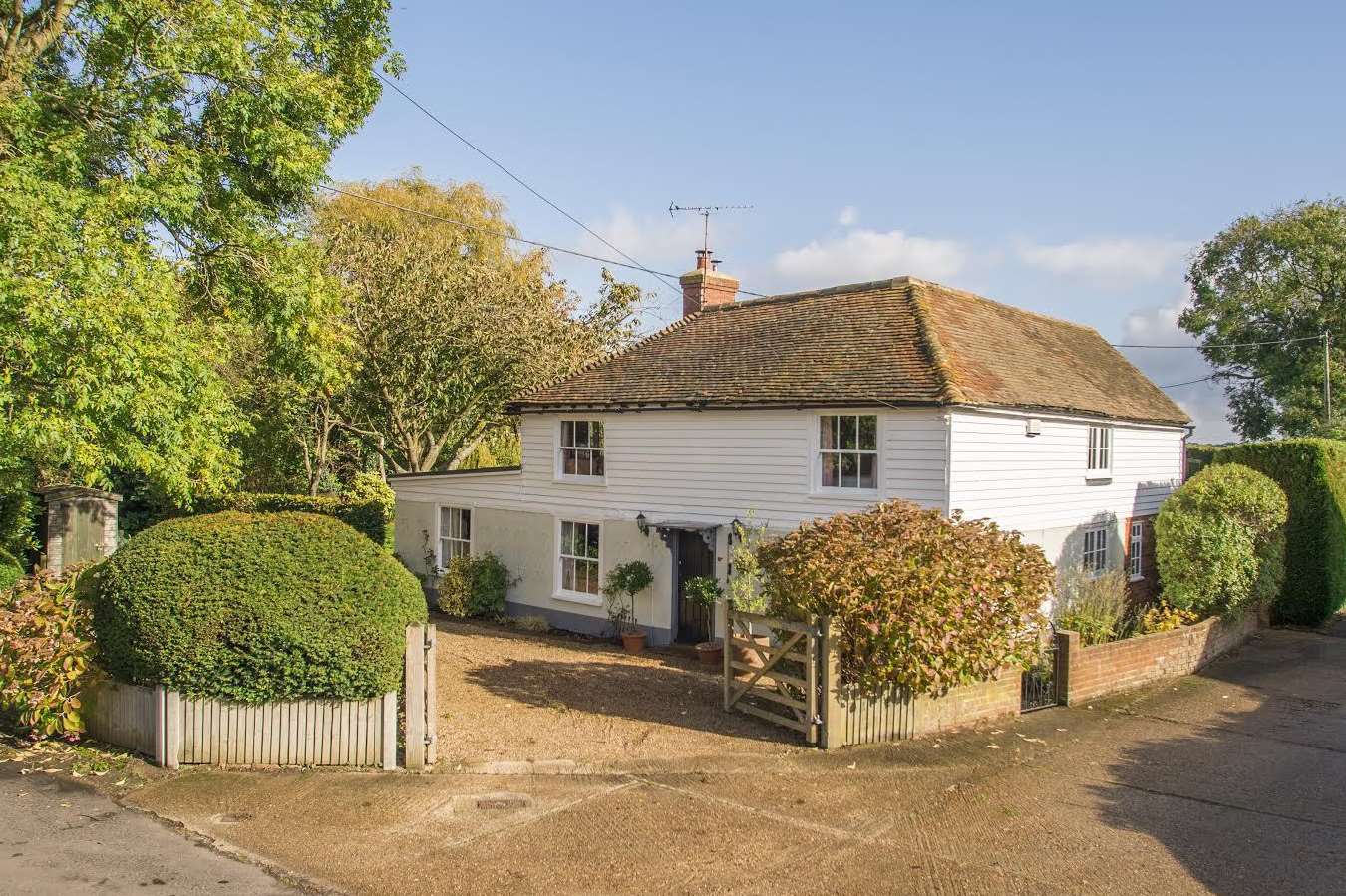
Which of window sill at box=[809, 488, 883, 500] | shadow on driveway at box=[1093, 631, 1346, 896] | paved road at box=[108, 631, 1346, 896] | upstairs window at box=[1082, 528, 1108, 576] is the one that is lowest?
shadow on driveway at box=[1093, 631, 1346, 896]

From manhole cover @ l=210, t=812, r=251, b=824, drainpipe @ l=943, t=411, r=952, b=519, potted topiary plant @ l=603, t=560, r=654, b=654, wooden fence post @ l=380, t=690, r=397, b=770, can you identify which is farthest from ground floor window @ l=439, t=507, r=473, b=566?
Result: manhole cover @ l=210, t=812, r=251, b=824

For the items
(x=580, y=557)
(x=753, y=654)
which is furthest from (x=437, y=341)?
(x=753, y=654)

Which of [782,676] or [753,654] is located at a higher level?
[782,676]

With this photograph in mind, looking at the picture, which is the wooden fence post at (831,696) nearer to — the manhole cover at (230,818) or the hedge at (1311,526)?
the manhole cover at (230,818)

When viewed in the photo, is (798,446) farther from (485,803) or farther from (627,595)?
(485,803)

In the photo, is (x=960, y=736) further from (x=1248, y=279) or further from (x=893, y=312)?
(x=1248, y=279)

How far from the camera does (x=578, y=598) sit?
19.8 metres

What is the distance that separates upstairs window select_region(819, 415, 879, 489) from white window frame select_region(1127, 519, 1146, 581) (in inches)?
339

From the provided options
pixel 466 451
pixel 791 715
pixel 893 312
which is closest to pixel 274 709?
pixel 791 715

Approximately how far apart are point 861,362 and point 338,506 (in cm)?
1434

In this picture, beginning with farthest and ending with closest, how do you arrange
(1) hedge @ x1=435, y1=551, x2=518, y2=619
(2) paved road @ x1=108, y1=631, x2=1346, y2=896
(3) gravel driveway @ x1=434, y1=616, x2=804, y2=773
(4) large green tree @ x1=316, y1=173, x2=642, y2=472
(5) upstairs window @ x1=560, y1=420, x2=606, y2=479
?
(4) large green tree @ x1=316, y1=173, x2=642, y2=472 → (1) hedge @ x1=435, y1=551, x2=518, y2=619 → (5) upstairs window @ x1=560, y1=420, x2=606, y2=479 → (3) gravel driveway @ x1=434, y1=616, x2=804, y2=773 → (2) paved road @ x1=108, y1=631, x2=1346, y2=896

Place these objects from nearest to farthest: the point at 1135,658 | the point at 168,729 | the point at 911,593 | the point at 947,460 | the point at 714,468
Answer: the point at 168,729 → the point at 911,593 → the point at 947,460 → the point at 1135,658 → the point at 714,468

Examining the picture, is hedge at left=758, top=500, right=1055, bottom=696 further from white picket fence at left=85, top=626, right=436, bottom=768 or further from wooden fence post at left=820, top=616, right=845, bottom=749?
white picket fence at left=85, top=626, right=436, bottom=768

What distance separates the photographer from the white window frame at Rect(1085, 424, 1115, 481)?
62.0 feet
